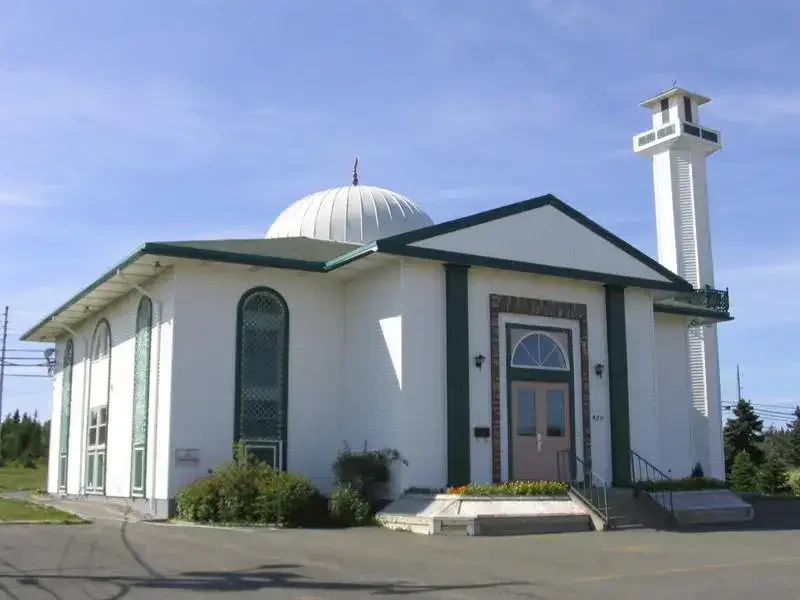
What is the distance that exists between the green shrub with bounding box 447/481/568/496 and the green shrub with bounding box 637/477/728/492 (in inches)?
109

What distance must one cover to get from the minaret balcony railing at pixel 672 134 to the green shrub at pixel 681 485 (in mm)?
12062

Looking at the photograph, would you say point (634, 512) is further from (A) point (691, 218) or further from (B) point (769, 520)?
(A) point (691, 218)

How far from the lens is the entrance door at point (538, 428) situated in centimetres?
2030

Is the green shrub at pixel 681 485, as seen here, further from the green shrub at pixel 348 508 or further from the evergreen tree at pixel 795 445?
the evergreen tree at pixel 795 445

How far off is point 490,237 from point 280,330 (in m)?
5.19

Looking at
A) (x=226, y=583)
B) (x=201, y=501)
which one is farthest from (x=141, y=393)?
(x=226, y=583)

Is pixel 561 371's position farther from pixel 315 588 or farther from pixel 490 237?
pixel 315 588

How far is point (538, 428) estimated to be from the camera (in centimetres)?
2058

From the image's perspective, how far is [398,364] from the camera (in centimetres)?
1914

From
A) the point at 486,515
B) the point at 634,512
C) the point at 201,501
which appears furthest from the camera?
the point at 634,512

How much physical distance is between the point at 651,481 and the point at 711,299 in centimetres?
794

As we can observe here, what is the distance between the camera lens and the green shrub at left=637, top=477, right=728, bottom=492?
1984 cm

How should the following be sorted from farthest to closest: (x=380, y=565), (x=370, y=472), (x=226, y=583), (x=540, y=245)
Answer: (x=540, y=245) < (x=370, y=472) < (x=380, y=565) < (x=226, y=583)

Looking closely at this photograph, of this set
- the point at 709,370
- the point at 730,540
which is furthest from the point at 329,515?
the point at 709,370
